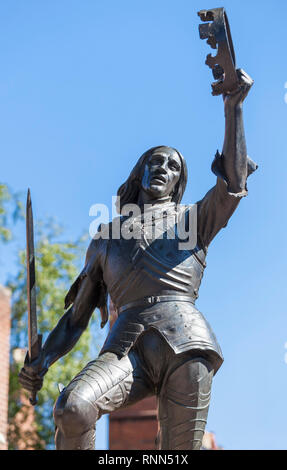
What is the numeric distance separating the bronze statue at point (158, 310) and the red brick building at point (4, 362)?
455 inches

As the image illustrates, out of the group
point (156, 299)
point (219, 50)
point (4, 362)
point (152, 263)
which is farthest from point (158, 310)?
point (4, 362)

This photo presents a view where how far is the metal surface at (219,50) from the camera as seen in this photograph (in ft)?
16.1

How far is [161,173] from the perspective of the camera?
5527 mm

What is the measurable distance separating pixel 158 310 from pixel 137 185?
112 cm

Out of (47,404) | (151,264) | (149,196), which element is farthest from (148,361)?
(47,404)

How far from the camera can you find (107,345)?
4.96 meters

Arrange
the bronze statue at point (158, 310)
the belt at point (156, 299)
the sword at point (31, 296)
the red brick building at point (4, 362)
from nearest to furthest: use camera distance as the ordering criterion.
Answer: the bronze statue at point (158, 310) < the belt at point (156, 299) < the sword at point (31, 296) < the red brick building at point (4, 362)

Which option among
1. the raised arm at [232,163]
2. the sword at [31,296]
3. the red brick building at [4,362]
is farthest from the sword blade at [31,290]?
the red brick building at [4,362]

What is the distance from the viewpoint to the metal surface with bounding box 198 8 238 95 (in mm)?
4902

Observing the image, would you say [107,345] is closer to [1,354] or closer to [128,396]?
[128,396]

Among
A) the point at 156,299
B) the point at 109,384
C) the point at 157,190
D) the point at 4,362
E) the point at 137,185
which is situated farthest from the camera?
the point at 4,362

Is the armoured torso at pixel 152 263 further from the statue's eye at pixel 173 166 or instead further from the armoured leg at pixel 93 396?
the armoured leg at pixel 93 396

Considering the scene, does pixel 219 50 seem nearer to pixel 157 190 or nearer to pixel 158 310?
pixel 157 190
